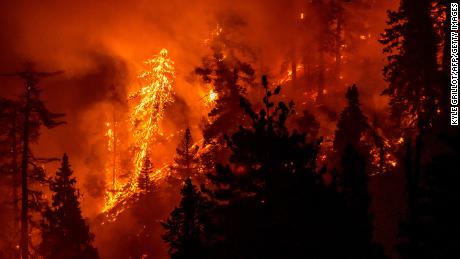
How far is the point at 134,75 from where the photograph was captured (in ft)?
324

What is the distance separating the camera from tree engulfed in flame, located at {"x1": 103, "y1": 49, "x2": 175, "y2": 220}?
281ft

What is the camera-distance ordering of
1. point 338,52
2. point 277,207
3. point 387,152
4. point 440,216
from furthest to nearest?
point 338,52 < point 387,152 < point 277,207 < point 440,216

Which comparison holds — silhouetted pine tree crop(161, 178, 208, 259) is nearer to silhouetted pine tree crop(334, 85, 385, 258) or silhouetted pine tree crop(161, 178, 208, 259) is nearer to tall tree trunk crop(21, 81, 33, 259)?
silhouetted pine tree crop(334, 85, 385, 258)

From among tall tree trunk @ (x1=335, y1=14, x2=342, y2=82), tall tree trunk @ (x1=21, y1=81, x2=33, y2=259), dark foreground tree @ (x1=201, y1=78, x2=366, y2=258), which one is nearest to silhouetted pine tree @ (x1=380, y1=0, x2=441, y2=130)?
dark foreground tree @ (x1=201, y1=78, x2=366, y2=258)

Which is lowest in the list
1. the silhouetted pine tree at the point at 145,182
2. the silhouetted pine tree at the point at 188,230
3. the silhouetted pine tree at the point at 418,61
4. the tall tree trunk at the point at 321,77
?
the silhouetted pine tree at the point at 188,230

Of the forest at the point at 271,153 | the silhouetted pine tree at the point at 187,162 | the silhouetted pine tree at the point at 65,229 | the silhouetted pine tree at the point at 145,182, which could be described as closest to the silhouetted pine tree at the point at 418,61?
the forest at the point at 271,153

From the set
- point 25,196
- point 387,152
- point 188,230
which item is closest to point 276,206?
point 188,230

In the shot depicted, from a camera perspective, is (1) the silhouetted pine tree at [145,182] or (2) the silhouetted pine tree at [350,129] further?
(1) the silhouetted pine tree at [145,182]

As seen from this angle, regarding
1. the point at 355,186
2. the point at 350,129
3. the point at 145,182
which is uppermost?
the point at 350,129

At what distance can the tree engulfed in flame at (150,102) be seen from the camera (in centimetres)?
8550

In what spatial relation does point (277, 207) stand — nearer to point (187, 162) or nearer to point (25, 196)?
point (25, 196)

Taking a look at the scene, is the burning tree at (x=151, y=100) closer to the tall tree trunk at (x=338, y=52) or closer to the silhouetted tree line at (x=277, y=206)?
the tall tree trunk at (x=338, y=52)

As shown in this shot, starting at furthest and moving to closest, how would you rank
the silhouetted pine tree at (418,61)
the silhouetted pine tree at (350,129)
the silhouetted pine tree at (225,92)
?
the silhouetted pine tree at (350,129)
the silhouetted pine tree at (418,61)
the silhouetted pine tree at (225,92)

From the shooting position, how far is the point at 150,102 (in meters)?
90.4
